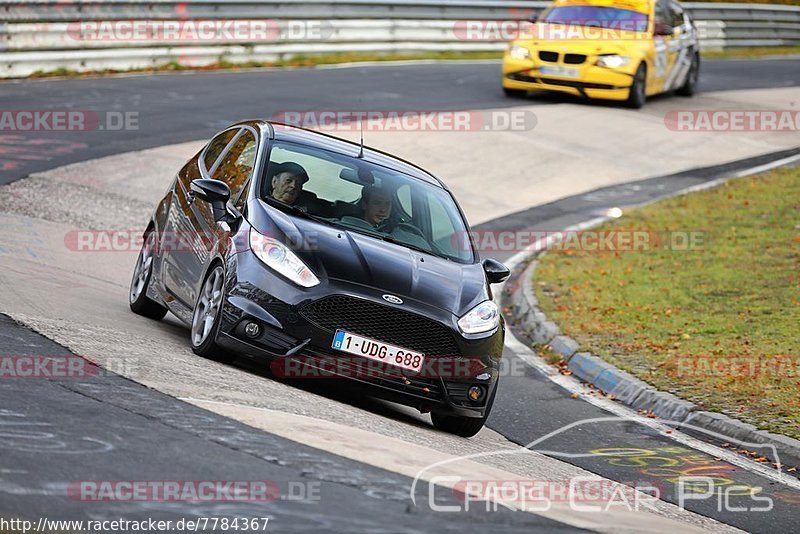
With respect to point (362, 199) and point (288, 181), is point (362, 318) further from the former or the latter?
point (288, 181)

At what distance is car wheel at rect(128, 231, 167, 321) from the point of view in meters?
10.1

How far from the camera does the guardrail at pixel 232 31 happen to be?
21.8 meters

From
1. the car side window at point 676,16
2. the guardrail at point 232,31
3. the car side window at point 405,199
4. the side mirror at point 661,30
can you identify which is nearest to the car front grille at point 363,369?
the car side window at point 405,199

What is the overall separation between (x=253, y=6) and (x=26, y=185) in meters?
12.2

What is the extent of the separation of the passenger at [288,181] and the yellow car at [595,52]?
14833 millimetres

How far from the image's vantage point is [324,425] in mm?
6840

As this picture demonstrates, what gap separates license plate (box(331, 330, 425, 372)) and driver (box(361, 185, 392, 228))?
129 centimetres

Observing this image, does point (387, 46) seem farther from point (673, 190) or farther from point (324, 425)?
point (324, 425)

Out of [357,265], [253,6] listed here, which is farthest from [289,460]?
[253,6]
